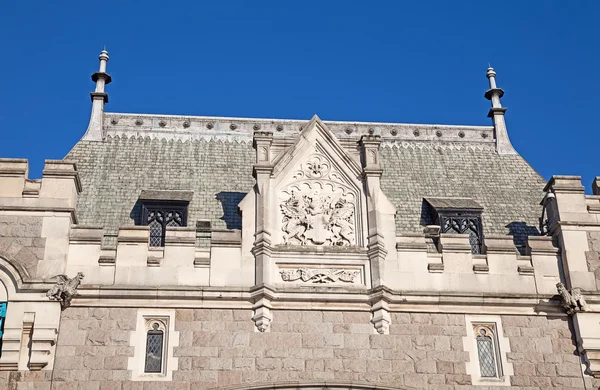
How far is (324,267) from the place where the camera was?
66.3 feet

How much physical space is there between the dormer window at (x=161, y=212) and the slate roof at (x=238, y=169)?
0.99ft

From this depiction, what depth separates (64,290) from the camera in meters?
19.1

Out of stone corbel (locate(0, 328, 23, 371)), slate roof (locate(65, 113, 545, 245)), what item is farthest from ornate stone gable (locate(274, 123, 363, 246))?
stone corbel (locate(0, 328, 23, 371))

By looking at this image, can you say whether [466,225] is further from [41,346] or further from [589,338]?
[41,346]

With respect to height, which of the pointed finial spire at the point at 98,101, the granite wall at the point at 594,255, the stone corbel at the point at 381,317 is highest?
the pointed finial spire at the point at 98,101

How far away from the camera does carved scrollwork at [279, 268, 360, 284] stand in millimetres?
20094

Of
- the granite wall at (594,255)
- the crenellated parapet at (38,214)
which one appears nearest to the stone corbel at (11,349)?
the crenellated parapet at (38,214)

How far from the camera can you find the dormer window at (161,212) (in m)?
23.5

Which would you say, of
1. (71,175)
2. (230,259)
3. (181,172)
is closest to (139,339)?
(230,259)

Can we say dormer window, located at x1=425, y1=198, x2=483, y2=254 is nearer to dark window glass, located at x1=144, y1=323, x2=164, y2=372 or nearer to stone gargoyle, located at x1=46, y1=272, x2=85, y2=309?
dark window glass, located at x1=144, y1=323, x2=164, y2=372

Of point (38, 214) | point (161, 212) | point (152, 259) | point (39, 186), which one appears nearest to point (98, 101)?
point (161, 212)

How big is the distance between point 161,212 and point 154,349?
5259mm

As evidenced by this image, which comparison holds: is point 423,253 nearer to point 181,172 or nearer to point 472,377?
point 472,377

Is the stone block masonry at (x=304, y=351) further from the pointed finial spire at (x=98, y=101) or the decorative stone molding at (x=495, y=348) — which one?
the pointed finial spire at (x=98, y=101)
